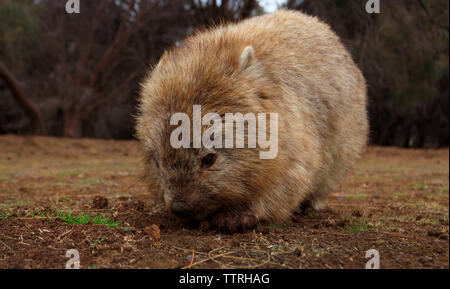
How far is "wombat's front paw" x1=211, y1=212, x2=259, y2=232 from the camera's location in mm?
3033

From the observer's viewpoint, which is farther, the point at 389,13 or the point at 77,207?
the point at 389,13

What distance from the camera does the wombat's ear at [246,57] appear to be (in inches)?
125

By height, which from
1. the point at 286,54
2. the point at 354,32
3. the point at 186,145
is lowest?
the point at 186,145

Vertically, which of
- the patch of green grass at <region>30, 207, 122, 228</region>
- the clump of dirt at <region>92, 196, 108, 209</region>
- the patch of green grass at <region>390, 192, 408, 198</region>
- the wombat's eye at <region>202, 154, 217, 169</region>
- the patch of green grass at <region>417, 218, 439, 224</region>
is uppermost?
the wombat's eye at <region>202, 154, 217, 169</region>

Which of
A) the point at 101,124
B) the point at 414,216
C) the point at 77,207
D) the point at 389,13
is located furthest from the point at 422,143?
the point at 77,207

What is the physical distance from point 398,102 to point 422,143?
6.19 meters

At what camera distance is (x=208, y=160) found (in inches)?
115

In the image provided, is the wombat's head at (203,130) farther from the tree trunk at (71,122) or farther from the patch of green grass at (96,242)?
the tree trunk at (71,122)

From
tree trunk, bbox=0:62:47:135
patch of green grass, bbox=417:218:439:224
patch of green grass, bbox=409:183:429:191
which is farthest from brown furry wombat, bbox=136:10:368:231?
tree trunk, bbox=0:62:47:135

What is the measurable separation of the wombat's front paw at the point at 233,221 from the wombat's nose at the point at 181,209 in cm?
22

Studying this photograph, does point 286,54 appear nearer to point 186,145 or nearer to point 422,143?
point 186,145

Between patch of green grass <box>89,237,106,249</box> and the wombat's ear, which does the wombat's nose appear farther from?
the wombat's ear
